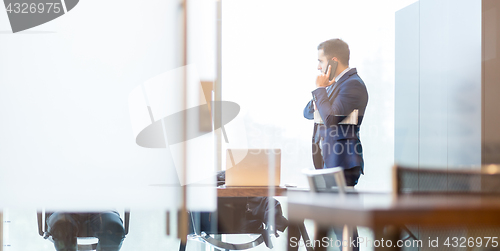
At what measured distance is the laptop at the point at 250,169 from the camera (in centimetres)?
264

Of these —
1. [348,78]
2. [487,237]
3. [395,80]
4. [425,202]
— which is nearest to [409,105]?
[395,80]

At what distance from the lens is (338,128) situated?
9.15 feet

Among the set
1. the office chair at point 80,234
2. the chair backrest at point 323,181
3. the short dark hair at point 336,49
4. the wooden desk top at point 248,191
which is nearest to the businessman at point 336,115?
the short dark hair at point 336,49

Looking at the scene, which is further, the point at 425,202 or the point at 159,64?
the point at 159,64

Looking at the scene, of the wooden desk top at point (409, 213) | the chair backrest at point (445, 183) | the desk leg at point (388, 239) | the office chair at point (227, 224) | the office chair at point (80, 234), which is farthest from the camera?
the office chair at point (227, 224)

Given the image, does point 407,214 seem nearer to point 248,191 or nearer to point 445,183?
point 445,183

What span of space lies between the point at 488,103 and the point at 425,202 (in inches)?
87.8

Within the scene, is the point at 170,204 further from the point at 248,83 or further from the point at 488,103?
the point at 488,103

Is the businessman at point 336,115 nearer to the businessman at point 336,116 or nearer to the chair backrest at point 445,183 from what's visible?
the businessman at point 336,116

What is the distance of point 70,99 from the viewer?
2684mm

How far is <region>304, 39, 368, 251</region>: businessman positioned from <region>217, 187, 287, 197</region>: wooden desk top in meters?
0.26

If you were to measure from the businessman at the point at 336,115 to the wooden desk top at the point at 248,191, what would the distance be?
259 millimetres

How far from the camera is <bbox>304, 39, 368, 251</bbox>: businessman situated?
2.77 m

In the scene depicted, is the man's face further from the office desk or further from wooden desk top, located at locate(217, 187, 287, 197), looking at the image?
the office desk
